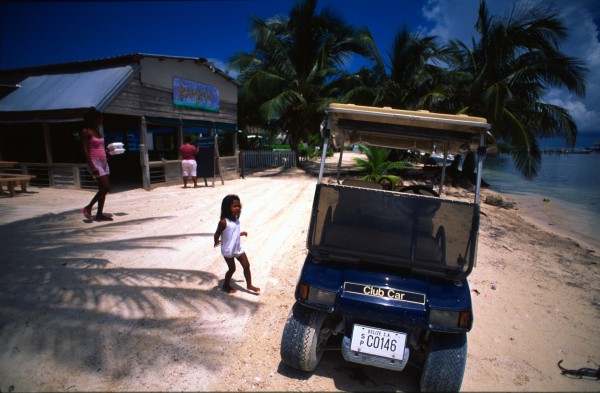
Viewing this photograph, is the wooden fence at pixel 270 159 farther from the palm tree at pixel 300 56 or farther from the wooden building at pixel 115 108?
the wooden building at pixel 115 108

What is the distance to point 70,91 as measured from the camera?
10.3 m

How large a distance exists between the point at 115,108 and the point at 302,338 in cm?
980

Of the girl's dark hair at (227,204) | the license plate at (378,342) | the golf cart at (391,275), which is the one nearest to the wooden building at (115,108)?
the girl's dark hair at (227,204)

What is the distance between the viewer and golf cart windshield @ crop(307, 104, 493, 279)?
9.19ft

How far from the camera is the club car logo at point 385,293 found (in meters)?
2.52

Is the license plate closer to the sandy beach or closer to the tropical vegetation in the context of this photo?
the sandy beach

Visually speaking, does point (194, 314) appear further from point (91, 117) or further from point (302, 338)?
point (91, 117)

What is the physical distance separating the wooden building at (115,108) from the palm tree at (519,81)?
10281 mm

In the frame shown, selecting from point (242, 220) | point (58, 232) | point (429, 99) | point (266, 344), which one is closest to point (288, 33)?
point (429, 99)

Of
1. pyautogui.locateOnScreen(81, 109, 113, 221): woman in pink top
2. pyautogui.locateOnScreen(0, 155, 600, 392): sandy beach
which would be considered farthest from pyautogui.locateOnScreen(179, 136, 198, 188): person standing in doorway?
pyautogui.locateOnScreen(81, 109, 113, 221): woman in pink top

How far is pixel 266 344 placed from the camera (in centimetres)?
324

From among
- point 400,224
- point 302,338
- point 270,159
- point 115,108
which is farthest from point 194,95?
point 302,338

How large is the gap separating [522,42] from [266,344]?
17.5 m

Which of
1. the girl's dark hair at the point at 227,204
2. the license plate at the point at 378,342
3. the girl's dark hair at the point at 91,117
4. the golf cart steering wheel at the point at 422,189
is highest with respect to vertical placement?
the girl's dark hair at the point at 91,117
